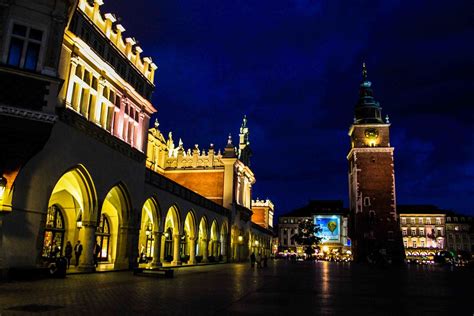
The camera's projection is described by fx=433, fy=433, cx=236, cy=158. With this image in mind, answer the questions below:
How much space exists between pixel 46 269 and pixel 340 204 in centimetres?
13611

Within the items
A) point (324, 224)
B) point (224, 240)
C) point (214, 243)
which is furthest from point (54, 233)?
point (324, 224)

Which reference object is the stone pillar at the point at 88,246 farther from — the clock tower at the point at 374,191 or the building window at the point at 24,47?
the clock tower at the point at 374,191

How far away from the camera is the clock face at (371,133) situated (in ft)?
280

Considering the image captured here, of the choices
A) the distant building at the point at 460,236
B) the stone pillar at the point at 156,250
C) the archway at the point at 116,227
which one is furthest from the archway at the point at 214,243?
the distant building at the point at 460,236

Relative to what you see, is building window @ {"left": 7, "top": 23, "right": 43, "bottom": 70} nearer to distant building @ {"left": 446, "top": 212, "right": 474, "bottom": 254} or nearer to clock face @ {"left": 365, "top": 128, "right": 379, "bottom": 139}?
clock face @ {"left": 365, "top": 128, "right": 379, "bottom": 139}

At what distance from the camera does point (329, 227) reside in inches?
5212

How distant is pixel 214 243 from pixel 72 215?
2468cm

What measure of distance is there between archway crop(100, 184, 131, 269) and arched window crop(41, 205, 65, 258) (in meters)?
2.47

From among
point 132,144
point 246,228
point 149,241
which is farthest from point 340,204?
point 132,144

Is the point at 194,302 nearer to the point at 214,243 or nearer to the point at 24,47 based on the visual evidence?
the point at 24,47

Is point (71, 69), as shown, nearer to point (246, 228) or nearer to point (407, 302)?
point (407, 302)

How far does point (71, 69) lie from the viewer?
2250 cm

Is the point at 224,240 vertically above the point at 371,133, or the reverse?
the point at 371,133

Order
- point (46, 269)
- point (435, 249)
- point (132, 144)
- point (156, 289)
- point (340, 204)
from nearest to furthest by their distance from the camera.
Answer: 1. point (156, 289)
2. point (46, 269)
3. point (132, 144)
4. point (435, 249)
5. point (340, 204)
